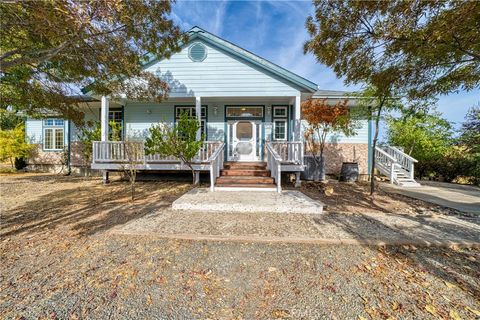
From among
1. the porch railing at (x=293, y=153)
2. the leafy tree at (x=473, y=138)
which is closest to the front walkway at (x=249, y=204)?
the porch railing at (x=293, y=153)

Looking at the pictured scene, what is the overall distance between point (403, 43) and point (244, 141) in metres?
6.97

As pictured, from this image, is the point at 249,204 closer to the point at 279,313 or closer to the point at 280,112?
the point at 279,313

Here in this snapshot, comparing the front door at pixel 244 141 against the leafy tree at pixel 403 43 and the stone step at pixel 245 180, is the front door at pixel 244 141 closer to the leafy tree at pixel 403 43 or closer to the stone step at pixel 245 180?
the stone step at pixel 245 180

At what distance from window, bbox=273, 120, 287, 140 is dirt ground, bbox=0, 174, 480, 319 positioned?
23.9 ft

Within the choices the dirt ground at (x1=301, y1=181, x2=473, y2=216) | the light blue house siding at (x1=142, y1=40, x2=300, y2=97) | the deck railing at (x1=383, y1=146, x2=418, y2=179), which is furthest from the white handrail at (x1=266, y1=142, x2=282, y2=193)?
the deck railing at (x1=383, y1=146, x2=418, y2=179)

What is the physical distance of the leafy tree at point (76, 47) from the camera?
326 centimetres

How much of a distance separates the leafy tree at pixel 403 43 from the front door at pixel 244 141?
538 cm

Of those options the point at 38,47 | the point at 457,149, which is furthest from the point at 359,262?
the point at 457,149

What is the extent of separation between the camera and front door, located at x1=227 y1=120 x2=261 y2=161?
10.0 metres

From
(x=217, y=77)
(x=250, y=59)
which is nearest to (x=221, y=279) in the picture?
(x=217, y=77)

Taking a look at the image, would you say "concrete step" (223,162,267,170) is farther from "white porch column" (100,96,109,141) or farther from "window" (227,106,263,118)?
"white porch column" (100,96,109,141)

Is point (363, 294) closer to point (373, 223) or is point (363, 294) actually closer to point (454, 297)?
point (454, 297)

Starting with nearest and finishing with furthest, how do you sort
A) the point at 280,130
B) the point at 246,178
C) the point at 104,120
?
the point at 246,178
the point at 104,120
the point at 280,130

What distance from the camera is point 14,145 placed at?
12.0 metres
